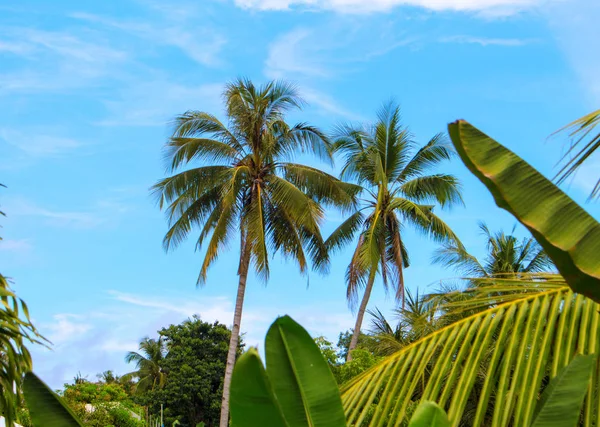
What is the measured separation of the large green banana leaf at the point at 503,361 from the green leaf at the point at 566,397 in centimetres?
134

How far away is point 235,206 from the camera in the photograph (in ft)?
57.3

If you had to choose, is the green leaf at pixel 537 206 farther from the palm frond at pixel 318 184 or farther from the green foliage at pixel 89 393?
the green foliage at pixel 89 393

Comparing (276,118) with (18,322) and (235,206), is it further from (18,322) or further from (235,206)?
(18,322)

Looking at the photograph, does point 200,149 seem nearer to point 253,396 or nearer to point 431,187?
point 431,187

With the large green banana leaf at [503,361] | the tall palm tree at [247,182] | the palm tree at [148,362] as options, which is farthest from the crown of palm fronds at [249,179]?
the palm tree at [148,362]

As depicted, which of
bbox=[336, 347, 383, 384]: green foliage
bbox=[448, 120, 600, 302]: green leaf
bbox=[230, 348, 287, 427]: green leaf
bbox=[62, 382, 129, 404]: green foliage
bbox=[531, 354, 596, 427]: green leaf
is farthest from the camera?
bbox=[62, 382, 129, 404]: green foliage

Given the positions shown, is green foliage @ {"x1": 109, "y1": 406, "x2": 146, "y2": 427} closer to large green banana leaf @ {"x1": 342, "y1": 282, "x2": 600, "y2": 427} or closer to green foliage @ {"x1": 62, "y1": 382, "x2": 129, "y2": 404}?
green foliage @ {"x1": 62, "y1": 382, "x2": 129, "y2": 404}

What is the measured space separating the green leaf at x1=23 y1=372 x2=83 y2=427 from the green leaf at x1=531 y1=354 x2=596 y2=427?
619 mm

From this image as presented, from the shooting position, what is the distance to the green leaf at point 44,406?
0.83m

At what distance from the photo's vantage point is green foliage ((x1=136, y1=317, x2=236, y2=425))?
31078mm

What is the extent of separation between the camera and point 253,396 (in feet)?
2.53

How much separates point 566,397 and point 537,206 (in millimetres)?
307

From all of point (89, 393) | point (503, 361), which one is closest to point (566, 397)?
point (503, 361)

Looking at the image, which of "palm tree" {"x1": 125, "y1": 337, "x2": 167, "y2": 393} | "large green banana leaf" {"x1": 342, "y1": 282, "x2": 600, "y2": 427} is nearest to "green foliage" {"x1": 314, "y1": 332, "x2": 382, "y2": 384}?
"large green banana leaf" {"x1": 342, "y1": 282, "x2": 600, "y2": 427}
